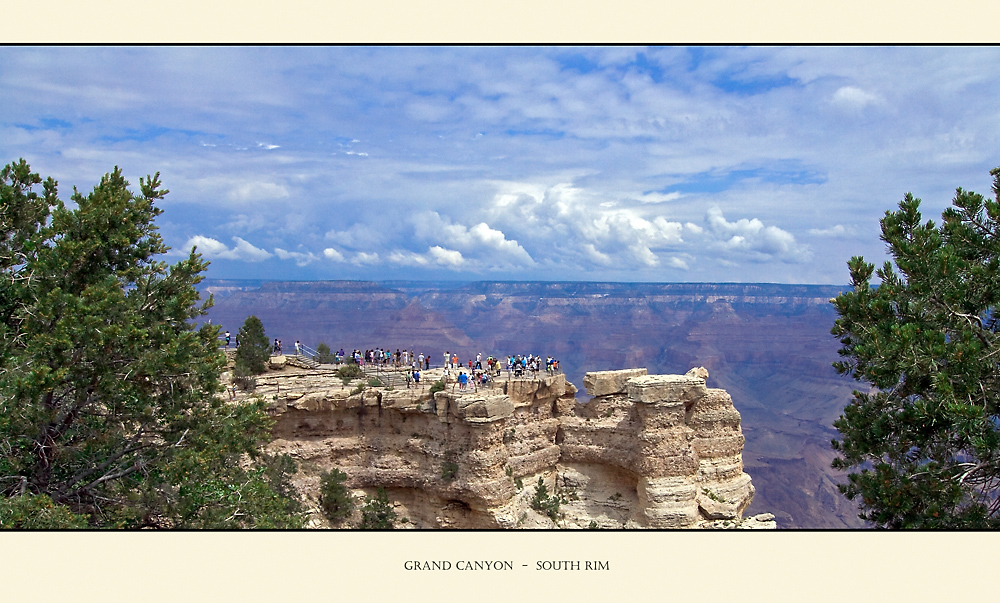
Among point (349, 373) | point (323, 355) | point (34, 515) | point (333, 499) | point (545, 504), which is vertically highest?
point (323, 355)

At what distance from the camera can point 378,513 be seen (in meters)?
31.6

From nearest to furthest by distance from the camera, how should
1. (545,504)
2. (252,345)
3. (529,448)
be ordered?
(545,504) < (529,448) < (252,345)

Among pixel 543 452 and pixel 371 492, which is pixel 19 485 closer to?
pixel 371 492

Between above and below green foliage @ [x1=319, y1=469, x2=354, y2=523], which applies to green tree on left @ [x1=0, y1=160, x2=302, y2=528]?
above

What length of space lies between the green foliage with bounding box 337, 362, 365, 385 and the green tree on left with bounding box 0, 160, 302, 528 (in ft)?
54.3

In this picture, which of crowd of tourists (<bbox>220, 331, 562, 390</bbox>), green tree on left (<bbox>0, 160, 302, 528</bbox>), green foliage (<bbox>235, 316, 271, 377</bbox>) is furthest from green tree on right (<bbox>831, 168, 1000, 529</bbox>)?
green foliage (<bbox>235, 316, 271, 377</bbox>)

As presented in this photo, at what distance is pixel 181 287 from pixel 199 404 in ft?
10.9

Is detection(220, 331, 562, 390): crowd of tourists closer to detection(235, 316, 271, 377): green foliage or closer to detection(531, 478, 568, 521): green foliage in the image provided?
detection(235, 316, 271, 377): green foliage

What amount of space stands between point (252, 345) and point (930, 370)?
106 ft

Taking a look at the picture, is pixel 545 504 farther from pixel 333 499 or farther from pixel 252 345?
pixel 252 345

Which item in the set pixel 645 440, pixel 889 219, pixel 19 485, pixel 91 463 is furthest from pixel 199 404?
pixel 645 440

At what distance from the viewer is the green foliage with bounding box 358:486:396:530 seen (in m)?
31.1

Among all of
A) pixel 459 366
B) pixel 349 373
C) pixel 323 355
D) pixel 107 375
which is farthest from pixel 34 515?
pixel 323 355

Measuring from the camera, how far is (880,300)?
15.1 metres
